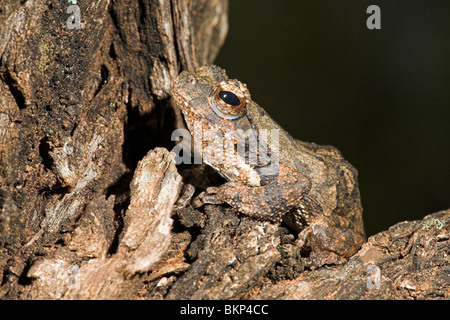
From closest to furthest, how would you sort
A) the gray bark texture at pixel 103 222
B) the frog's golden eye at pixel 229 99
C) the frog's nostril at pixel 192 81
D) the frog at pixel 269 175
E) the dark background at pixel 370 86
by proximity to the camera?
the gray bark texture at pixel 103 222 < the frog at pixel 269 175 < the frog's golden eye at pixel 229 99 < the frog's nostril at pixel 192 81 < the dark background at pixel 370 86

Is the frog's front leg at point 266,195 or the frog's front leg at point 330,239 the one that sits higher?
the frog's front leg at point 266,195

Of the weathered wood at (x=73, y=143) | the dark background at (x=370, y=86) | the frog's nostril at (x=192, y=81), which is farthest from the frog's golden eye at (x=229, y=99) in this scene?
the dark background at (x=370, y=86)

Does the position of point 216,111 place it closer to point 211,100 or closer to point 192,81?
point 211,100

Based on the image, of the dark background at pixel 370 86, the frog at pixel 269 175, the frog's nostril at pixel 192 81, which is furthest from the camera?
the dark background at pixel 370 86

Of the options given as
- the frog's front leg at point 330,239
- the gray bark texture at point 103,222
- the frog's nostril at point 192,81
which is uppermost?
the frog's nostril at point 192,81

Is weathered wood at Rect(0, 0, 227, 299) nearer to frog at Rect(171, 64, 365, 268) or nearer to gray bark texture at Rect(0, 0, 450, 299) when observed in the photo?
gray bark texture at Rect(0, 0, 450, 299)

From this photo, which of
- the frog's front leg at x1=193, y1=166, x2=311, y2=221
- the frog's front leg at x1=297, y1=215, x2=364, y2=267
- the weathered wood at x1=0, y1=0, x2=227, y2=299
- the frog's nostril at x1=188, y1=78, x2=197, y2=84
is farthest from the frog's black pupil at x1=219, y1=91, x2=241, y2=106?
the frog's front leg at x1=297, y1=215, x2=364, y2=267

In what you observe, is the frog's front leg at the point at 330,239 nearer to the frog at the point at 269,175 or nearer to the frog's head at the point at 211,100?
the frog at the point at 269,175

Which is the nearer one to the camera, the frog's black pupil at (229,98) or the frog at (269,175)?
the frog at (269,175)
